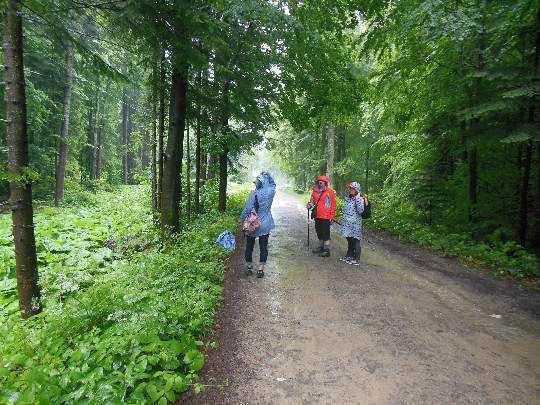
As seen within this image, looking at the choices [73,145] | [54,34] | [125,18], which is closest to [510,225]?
[125,18]

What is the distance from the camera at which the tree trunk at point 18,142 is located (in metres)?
5.44

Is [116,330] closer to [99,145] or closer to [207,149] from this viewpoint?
[207,149]

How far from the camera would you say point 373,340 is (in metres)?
5.37

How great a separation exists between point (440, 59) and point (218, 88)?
7.15 m

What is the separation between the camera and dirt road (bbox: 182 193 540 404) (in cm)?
425

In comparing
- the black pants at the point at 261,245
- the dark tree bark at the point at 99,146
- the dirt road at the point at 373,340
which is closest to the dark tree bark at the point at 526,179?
the dirt road at the point at 373,340

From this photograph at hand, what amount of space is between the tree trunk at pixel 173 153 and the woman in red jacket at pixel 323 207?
3693mm

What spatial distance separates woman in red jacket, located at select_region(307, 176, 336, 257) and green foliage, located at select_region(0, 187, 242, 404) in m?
2.68

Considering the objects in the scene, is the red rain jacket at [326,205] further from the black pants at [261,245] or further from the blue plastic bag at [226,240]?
the blue plastic bag at [226,240]

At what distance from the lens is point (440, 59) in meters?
11.5

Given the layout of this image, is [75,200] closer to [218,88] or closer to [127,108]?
[218,88]

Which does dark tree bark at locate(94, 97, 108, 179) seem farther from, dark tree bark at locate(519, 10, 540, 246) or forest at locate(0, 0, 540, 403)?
dark tree bark at locate(519, 10, 540, 246)

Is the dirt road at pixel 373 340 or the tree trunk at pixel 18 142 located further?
the tree trunk at pixel 18 142

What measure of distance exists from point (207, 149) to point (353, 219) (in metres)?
5.81
